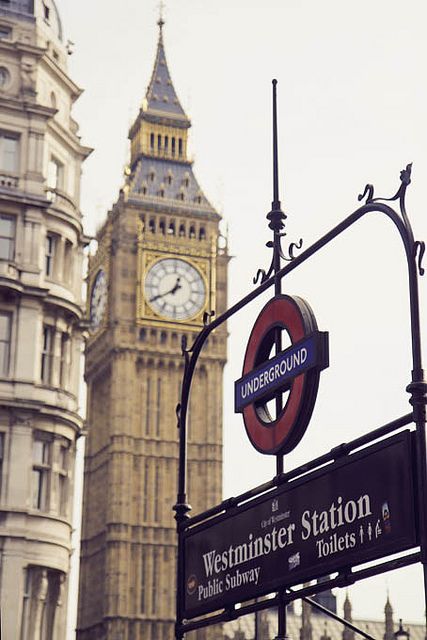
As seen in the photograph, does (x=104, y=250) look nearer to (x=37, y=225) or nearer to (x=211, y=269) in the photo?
(x=211, y=269)

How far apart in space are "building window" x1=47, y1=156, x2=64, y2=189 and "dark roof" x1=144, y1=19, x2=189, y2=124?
73.4m

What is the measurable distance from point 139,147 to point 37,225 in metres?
77.1

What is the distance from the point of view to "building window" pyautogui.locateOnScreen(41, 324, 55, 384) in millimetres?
37594

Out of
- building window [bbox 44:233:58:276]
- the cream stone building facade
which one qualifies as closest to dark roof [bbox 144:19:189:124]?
the cream stone building facade

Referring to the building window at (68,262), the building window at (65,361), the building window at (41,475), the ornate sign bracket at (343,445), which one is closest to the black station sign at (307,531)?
the ornate sign bracket at (343,445)

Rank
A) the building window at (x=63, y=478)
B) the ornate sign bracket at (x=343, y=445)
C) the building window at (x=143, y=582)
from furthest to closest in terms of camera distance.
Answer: the building window at (x=143, y=582), the building window at (x=63, y=478), the ornate sign bracket at (x=343, y=445)

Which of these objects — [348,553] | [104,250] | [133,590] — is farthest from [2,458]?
[104,250]

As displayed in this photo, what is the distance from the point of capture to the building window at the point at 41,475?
36219 millimetres

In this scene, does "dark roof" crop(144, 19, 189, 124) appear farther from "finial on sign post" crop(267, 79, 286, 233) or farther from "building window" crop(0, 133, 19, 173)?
"finial on sign post" crop(267, 79, 286, 233)

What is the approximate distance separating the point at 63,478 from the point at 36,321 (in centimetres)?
467

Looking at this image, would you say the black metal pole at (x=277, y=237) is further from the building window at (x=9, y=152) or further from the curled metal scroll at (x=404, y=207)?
the building window at (x=9, y=152)

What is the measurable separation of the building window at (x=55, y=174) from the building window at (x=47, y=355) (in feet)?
16.3

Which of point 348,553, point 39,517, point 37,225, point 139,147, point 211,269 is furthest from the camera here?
point 139,147

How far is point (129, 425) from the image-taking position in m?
104
